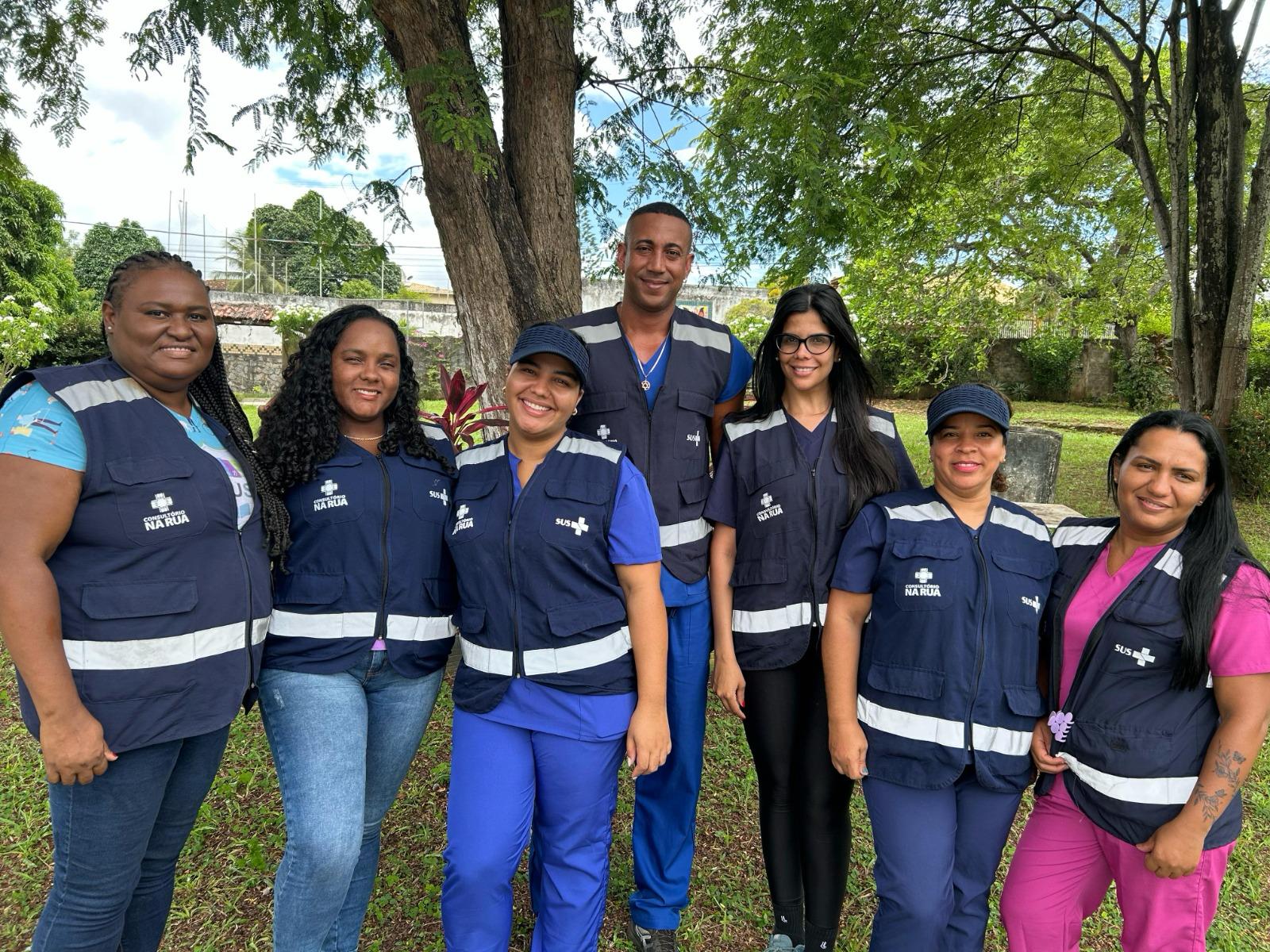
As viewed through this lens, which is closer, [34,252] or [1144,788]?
[1144,788]

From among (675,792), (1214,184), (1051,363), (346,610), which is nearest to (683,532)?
(675,792)

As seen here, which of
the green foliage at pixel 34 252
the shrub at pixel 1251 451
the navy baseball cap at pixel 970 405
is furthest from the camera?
the green foliage at pixel 34 252

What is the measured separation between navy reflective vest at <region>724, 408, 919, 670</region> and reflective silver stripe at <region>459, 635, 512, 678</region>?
2.55ft

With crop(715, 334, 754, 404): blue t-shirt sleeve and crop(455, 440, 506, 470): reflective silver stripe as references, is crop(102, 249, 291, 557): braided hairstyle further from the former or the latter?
crop(715, 334, 754, 404): blue t-shirt sleeve

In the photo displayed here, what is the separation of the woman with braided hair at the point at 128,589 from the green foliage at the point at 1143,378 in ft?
75.8

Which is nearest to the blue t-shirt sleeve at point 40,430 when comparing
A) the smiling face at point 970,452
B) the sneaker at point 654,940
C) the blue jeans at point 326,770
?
the blue jeans at point 326,770

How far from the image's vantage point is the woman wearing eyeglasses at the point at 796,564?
93.9 inches

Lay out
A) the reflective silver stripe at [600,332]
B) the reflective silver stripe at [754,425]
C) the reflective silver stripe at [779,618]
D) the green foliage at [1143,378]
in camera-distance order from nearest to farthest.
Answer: the reflective silver stripe at [779,618] < the reflective silver stripe at [754,425] < the reflective silver stripe at [600,332] < the green foliage at [1143,378]

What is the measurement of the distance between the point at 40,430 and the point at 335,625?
78cm

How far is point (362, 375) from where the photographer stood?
2178mm

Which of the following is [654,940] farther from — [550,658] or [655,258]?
[655,258]

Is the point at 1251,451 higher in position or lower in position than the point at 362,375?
lower

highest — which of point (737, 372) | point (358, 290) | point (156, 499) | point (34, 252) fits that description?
point (358, 290)

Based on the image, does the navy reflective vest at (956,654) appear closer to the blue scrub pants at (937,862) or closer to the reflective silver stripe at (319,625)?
the blue scrub pants at (937,862)
